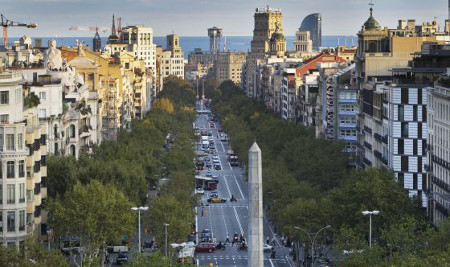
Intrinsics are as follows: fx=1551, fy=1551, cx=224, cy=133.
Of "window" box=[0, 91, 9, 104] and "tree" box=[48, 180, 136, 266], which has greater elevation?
"window" box=[0, 91, 9, 104]

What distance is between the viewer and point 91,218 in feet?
348

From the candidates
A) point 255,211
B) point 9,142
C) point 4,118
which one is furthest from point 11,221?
point 255,211

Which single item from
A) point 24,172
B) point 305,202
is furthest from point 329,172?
point 24,172

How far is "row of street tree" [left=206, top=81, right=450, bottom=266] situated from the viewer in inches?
3659

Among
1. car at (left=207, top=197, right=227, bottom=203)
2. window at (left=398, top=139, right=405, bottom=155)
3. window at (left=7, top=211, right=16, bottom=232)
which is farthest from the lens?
car at (left=207, top=197, right=227, bottom=203)

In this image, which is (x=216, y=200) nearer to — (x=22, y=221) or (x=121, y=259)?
(x=121, y=259)

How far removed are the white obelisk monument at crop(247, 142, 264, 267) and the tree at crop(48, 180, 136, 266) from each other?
30704 mm

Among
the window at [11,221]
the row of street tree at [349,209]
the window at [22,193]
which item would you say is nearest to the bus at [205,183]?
the row of street tree at [349,209]

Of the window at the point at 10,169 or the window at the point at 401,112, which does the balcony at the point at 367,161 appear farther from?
the window at the point at 10,169

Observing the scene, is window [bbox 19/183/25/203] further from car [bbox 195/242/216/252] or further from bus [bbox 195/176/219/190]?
bus [bbox 195/176/219/190]

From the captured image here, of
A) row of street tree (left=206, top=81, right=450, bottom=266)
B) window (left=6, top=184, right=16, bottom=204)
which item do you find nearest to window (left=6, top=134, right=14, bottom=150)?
window (left=6, top=184, right=16, bottom=204)

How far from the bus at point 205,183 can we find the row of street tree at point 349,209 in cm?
2376

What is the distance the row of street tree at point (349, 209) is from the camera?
92938 millimetres

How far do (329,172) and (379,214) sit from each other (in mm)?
37446
